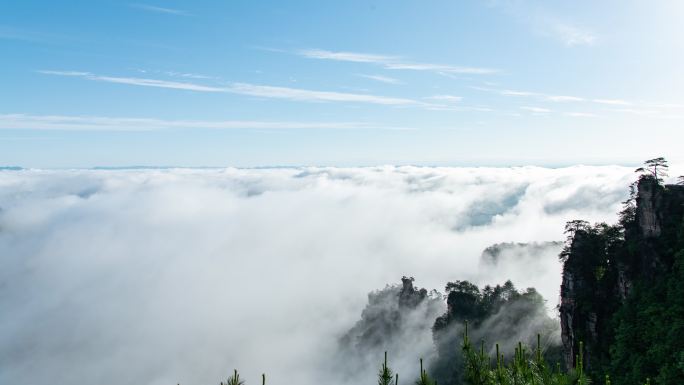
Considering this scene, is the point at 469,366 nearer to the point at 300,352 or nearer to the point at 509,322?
the point at 509,322

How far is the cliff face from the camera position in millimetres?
48000

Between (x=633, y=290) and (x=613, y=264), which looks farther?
(x=613, y=264)

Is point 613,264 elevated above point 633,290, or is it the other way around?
point 613,264

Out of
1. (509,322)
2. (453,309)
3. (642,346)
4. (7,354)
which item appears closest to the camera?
(642,346)

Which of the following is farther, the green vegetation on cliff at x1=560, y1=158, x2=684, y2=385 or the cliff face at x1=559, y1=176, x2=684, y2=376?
the cliff face at x1=559, y1=176, x2=684, y2=376

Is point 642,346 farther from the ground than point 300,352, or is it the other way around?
point 642,346

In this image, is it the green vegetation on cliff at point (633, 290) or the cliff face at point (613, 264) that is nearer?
the green vegetation on cliff at point (633, 290)

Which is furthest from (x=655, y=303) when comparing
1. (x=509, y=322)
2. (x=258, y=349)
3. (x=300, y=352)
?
(x=258, y=349)

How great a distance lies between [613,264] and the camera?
53.2 metres

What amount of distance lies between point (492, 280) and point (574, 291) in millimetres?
85553

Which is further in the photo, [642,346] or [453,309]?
[453,309]

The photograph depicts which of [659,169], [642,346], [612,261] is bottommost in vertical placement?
[642,346]

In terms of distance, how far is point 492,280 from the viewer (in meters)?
136

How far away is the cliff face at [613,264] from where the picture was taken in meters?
48.0
